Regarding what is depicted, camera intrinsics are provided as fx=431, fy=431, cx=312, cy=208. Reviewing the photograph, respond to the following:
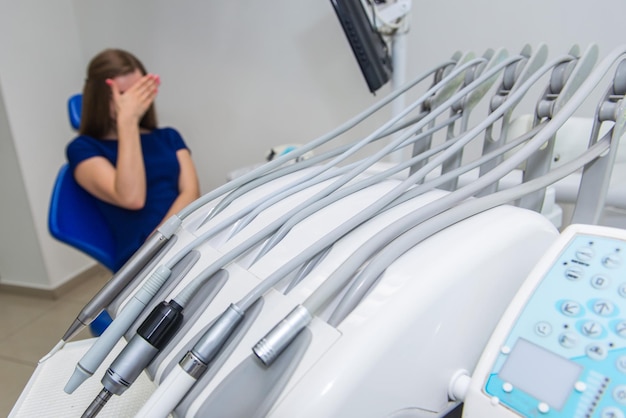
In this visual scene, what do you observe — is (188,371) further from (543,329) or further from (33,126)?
(33,126)

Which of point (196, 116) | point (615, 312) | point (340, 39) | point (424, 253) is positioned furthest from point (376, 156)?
point (196, 116)

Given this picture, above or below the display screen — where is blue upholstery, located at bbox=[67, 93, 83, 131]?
above

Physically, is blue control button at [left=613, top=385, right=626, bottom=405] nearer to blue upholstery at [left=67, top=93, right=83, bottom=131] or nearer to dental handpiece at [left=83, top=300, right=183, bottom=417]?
dental handpiece at [left=83, top=300, right=183, bottom=417]

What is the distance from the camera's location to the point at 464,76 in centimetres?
66

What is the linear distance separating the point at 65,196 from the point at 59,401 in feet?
2.51

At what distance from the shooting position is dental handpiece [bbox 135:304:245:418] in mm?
368

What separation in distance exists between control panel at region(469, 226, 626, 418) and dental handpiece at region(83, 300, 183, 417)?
0.97ft

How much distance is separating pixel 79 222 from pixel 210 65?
2.93ft

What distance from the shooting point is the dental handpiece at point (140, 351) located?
0.41 m

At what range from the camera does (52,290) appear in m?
2.11

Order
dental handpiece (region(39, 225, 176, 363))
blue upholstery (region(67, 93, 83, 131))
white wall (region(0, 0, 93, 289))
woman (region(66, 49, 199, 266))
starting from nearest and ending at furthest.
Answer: dental handpiece (region(39, 225, 176, 363))
woman (region(66, 49, 199, 266))
blue upholstery (region(67, 93, 83, 131))
white wall (region(0, 0, 93, 289))

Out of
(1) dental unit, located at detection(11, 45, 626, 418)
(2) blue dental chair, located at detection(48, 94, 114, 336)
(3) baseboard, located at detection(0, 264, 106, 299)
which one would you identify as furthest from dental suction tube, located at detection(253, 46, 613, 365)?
(3) baseboard, located at detection(0, 264, 106, 299)

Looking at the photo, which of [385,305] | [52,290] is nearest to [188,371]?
[385,305]

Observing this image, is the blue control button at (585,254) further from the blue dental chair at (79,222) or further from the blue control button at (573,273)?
the blue dental chair at (79,222)
